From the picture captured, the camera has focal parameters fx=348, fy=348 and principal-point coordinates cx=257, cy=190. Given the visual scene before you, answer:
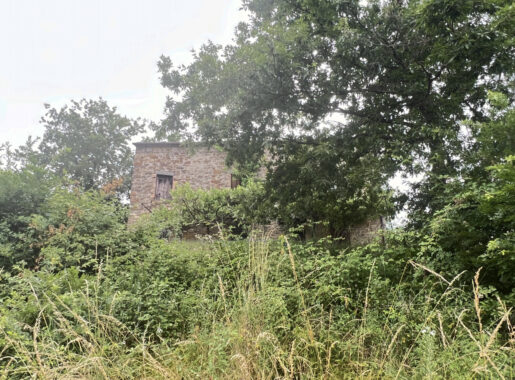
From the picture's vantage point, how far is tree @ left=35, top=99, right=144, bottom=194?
2411 centimetres

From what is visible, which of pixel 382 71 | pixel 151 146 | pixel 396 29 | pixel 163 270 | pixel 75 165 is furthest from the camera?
pixel 75 165

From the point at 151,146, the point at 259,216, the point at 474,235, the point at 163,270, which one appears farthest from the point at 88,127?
the point at 474,235

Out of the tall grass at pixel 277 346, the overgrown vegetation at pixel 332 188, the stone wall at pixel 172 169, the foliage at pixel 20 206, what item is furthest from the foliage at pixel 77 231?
the stone wall at pixel 172 169

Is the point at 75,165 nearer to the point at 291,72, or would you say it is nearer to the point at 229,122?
the point at 229,122

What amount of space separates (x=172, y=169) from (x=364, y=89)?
37.1 ft

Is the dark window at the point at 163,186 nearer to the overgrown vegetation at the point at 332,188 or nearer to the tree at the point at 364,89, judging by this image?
the overgrown vegetation at the point at 332,188

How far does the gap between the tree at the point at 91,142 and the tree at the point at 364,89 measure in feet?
59.0

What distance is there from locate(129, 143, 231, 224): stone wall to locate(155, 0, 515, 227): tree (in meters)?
7.53

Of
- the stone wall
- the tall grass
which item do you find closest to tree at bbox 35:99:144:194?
the stone wall

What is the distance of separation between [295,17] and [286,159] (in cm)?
339

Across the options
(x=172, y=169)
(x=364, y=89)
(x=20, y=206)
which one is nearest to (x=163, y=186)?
(x=172, y=169)

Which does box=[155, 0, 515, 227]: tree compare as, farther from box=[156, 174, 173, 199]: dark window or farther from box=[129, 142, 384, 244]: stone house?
box=[156, 174, 173, 199]: dark window

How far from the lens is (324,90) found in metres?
7.74

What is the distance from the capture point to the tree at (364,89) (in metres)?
6.44
